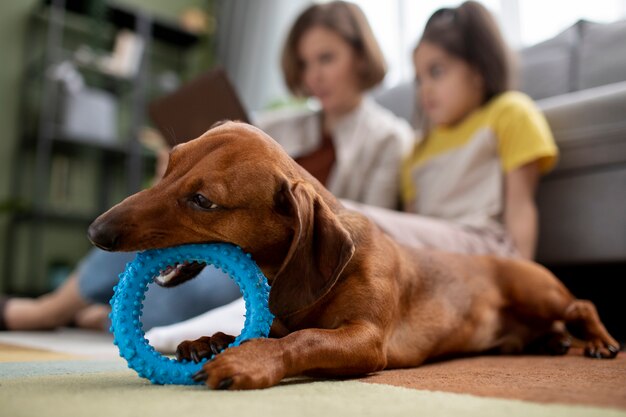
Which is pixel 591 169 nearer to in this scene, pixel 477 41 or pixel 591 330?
pixel 477 41

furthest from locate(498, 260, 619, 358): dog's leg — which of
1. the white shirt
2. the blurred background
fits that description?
the blurred background

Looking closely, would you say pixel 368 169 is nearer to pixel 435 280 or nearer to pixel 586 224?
pixel 586 224

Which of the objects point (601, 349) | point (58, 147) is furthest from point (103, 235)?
point (58, 147)

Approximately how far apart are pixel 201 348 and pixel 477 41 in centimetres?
205

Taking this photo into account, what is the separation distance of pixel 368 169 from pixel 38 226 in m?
3.73

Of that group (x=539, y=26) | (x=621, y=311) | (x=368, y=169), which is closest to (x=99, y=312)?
(x=368, y=169)

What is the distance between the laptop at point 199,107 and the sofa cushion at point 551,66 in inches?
69.4

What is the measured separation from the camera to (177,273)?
4.60 feet

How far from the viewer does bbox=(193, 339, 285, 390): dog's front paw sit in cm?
106

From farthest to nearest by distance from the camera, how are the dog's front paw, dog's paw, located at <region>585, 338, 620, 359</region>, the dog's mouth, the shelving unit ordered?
the shelving unit
dog's paw, located at <region>585, 338, 620, 359</region>
the dog's mouth
the dog's front paw

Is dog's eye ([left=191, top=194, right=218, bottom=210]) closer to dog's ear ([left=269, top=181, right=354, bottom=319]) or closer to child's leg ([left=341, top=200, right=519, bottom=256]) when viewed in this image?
dog's ear ([left=269, top=181, right=354, bottom=319])

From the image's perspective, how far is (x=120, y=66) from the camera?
236 inches

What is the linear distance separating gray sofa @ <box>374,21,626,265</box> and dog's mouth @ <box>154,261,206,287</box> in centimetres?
184

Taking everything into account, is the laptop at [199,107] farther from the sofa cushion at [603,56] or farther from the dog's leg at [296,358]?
the sofa cushion at [603,56]
